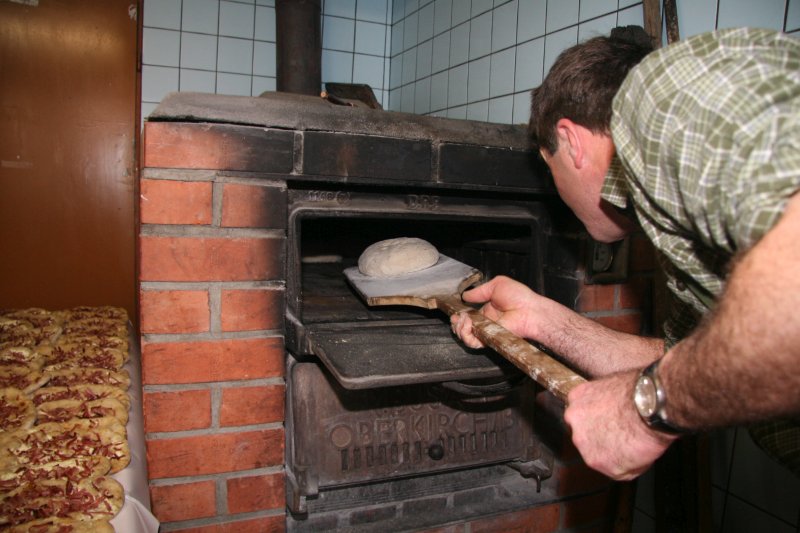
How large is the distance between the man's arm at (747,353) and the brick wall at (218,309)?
0.84 meters

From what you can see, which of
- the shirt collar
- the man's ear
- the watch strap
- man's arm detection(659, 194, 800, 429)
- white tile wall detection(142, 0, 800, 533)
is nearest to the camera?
man's arm detection(659, 194, 800, 429)

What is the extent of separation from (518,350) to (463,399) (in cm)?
53

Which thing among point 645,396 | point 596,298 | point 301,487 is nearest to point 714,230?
point 645,396

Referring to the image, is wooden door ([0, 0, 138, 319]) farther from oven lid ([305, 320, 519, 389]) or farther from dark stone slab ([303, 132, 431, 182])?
oven lid ([305, 320, 519, 389])

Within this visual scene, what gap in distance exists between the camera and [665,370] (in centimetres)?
71

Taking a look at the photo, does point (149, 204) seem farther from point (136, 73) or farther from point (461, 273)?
point (136, 73)

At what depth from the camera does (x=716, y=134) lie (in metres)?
0.65

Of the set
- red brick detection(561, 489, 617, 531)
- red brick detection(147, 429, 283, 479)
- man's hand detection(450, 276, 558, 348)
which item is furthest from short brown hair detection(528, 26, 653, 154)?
red brick detection(561, 489, 617, 531)

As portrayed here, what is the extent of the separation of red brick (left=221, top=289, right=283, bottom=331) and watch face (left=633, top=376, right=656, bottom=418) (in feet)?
2.83

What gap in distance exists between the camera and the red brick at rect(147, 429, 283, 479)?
1.32m

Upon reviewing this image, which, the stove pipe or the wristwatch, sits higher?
the stove pipe

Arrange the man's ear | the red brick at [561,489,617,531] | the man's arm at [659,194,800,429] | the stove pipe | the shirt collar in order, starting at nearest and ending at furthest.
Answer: the man's arm at [659,194,800,429] → the shirt collar → the man's ear → the red brick at [561,489,617,531] → the stove pipe

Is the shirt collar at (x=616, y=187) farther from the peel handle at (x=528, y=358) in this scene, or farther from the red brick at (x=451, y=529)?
the red brick at (x=451, y=529)

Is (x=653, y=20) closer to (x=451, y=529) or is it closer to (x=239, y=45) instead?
(x=451, y=529)
